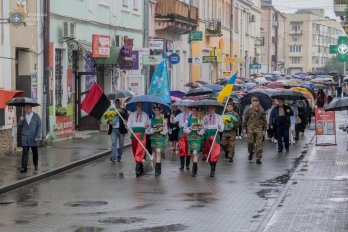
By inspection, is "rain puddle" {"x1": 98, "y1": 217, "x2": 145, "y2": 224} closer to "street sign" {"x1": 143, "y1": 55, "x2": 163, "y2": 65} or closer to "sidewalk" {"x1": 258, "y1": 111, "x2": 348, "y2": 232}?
"sidewalk" {"x1": 258, "y1": 111, "x2": 348, "y2": 232}

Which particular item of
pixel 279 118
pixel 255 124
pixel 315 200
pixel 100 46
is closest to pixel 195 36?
pixel 100 46

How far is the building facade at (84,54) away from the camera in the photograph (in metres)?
28.5

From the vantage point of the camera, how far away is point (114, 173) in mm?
20422

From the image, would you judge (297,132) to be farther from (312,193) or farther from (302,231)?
(302,231)

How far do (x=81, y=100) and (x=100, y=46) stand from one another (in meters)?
1.98

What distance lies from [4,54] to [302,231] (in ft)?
43.8

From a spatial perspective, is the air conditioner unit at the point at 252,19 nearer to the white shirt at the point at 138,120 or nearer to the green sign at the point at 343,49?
the green sign at the point at 343,49

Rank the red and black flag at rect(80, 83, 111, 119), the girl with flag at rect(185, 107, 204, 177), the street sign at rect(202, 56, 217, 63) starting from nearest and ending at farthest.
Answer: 1. the girl with flag at rect(185, 107, 204, 177)
2. the red and black flag at rect(80, 83, 111, 119)
3. the street sign at rect(202, 56, 217, 63)

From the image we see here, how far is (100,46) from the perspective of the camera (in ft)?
102

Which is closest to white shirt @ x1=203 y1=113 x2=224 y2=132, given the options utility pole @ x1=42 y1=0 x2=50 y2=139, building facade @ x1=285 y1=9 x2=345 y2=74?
utility pole @ x1=42 y1=0 x2=50 y2=139

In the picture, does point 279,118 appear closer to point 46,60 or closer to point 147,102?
point 147,102

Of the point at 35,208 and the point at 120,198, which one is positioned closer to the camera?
the point at 35,208

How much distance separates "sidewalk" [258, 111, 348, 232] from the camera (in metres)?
13.0

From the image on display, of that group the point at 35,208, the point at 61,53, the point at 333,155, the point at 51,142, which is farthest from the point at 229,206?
the point at 61,53
